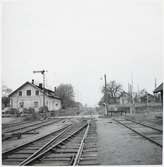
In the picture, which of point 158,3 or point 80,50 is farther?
point 80,50

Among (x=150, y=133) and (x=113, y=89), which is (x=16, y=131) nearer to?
(x=150, y=133)

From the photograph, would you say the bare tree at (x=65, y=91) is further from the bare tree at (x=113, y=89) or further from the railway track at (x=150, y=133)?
the railway track at (x=150, y=133)

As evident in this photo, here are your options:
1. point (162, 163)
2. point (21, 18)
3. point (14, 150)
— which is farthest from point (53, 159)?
point (21, 18)

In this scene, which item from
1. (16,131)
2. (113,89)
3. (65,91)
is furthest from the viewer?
(113,89)

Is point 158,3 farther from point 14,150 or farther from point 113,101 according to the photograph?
point 113,101

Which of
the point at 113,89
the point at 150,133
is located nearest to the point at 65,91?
the point at 150,133

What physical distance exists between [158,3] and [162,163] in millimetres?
1523

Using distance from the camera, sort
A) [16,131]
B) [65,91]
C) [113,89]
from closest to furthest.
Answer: [65,91] < [16,131] < [113,89]

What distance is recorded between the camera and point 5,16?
237cm

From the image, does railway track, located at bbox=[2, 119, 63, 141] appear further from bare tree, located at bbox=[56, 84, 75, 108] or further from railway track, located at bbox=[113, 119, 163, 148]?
railway track, located at bbox=[113, 119, 163, 148]

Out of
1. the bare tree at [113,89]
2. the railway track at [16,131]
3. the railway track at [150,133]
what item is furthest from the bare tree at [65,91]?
the railway track at [150,133]

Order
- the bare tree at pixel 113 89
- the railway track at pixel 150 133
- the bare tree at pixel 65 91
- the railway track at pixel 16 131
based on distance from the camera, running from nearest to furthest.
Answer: the railway track at pixel 150 133 → the railway track at pixel 16 131 → the bare tree at pixel 65 91 → the bare tree at pixel 113 89

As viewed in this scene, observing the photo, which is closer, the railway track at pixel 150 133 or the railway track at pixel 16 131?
the railway track at pixel 150 133

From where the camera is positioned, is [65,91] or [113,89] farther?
[113,89]
